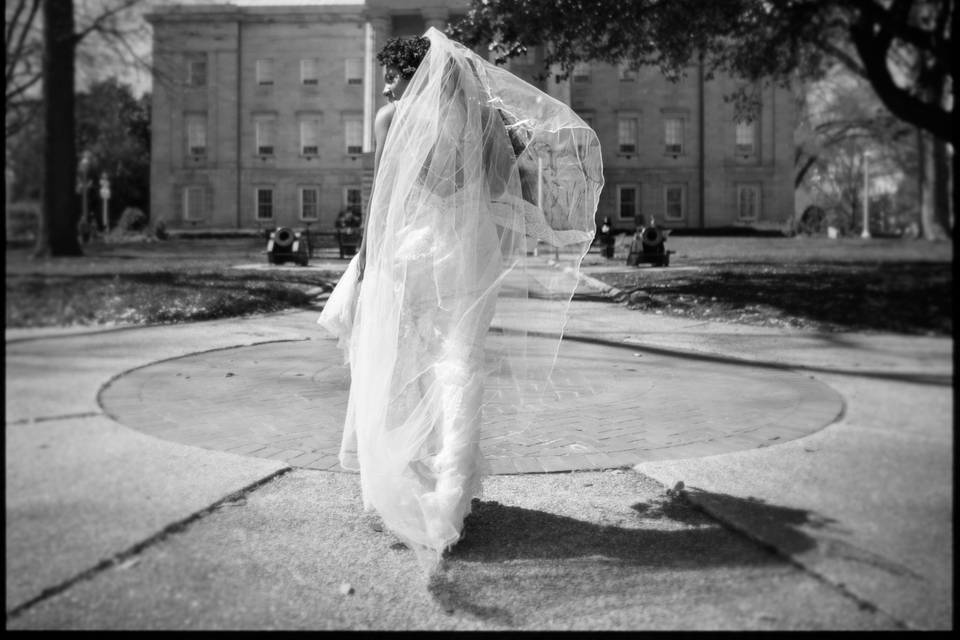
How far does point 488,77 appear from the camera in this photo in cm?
270

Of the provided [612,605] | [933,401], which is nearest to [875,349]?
[933,401]

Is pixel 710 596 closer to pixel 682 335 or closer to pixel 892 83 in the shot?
pixel 892 83

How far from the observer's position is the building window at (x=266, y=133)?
622 cm

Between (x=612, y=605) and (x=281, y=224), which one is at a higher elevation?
(x=281, y=224)

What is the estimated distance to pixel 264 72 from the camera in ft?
17.7

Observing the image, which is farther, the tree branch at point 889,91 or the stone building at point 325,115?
the stone building at point 325,115

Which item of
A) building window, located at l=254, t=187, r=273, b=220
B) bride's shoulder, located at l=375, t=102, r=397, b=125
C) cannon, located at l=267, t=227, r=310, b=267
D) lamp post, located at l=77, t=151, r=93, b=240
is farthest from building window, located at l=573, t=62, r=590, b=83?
cannon, located at l=267, t=227, r=310, b=267

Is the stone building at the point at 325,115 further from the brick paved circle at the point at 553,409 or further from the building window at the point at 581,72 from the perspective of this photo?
the brick paved circle at the point at 553,409

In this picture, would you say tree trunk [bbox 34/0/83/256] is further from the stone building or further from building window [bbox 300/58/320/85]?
building window [bbox 300/58/320/85]

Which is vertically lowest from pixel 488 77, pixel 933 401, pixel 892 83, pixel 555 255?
pixel 933 401

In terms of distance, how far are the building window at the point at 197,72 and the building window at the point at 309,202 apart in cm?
475

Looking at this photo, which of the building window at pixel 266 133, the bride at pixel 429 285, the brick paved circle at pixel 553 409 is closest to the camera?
the bride at pixel 429 285

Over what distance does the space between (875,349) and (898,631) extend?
0.75m

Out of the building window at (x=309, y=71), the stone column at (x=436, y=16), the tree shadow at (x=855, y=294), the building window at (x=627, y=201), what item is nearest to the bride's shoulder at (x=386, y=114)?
the tree shadow at (x=855, y=294)
